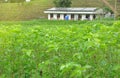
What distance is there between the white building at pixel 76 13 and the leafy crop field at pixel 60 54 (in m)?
37.5

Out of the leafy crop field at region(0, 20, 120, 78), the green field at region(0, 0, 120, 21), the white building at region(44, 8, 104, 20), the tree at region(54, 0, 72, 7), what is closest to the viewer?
the leafy crop field at region(0, 20, 120, 78)

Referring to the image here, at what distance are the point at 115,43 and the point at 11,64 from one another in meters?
1.54

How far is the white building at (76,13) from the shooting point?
43.3 m

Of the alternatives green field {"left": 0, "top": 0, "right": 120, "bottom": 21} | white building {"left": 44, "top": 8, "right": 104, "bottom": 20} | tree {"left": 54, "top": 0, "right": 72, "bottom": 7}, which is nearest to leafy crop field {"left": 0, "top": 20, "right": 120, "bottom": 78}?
white building {"left": 44, "top": 8, "right": 104, "bottom": 20}

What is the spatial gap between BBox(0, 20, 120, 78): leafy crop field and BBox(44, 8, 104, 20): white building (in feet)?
123

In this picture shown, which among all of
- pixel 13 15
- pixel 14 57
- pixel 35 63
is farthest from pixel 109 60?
pixel 13 15

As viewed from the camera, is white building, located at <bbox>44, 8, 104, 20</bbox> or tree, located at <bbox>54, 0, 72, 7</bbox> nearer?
white building, located at <bbox>44, 8, 104, 20</bbox>

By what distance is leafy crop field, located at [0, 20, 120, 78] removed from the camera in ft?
12.7

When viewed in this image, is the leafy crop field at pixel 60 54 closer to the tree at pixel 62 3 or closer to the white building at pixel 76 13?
the white building at pixel 76 13

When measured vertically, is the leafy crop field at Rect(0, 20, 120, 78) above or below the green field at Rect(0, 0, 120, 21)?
above

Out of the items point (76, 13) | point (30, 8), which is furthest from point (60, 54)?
point (30, 8)

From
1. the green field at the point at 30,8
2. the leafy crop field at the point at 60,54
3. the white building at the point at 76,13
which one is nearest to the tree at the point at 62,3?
the white building at the point at 76,13

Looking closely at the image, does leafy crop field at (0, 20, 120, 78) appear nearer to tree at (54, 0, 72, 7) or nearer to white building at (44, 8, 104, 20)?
white building at (44, 8, 104, 20)

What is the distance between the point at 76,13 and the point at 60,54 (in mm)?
39330
